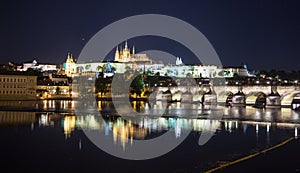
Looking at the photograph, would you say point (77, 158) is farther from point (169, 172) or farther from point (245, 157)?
point (245, 157)

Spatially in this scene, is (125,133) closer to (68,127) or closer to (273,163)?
(68,127)

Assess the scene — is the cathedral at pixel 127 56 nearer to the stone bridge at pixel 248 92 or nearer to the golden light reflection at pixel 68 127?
the stone bridge at pixel 248 92

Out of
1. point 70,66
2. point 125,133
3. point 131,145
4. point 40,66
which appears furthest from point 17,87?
point 40,66

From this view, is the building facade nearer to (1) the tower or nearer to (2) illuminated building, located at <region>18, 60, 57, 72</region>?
(1) the tower

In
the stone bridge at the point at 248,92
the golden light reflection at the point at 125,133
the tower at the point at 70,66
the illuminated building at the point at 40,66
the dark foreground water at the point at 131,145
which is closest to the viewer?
the dark foreground water at the point at 131,145

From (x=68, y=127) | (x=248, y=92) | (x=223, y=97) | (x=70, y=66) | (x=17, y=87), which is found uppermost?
(x=70, y=66)

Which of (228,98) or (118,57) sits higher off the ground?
(118,57)

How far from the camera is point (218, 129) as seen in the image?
787 inches

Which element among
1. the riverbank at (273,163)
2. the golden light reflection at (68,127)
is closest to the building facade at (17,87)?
the golden light reflection at (68,127)

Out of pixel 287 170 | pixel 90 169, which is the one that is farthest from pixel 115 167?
pixel 287 170

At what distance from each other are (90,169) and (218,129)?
1042 centimetres

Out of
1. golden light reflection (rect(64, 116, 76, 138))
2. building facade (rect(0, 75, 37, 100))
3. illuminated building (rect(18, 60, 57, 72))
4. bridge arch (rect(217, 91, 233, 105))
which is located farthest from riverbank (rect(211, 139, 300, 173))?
illuminated building (rect(18, 60, 57, 72))

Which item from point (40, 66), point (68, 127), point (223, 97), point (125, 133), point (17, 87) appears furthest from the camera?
point (40, 66)

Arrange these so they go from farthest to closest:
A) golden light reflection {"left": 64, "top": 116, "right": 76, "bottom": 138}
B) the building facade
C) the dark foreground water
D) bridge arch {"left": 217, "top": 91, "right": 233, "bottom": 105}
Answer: bridge arch {"left": 217, "top": 91, "right": 233, "bottom": 105}
the building facade
golden light reflection {"left": 64, "top": 116, "right": 76, "bottom": 138}
the dark foreground water
